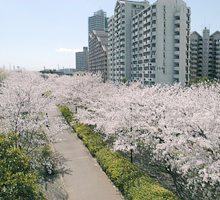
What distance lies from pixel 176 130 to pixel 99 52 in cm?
8918

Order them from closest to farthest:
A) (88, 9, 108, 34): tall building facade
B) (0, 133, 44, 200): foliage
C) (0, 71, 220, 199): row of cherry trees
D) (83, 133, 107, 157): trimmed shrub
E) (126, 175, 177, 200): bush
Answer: (0, 133, 44, 200): foliage, (0, 71, 220, 199): row of cherry trees, (126, 175, 177, 200): bush, (83, 133, 107, 157): trimmed shrub, (88, 9, 108, 34): tall building facade

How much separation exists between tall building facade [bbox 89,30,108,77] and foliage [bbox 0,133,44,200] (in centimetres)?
8044

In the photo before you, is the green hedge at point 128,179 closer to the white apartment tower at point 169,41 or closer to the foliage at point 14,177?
the foliage at point 14,177

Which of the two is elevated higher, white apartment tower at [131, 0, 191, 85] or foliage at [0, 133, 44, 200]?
white apartment tower at [131, 0, 191, 85]

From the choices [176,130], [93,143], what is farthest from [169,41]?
[176,130]

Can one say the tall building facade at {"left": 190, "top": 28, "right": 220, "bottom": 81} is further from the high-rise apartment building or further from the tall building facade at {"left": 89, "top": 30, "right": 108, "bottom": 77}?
the tall building facade at {"left": 89, "top": 30, "right": 108, "bottom": 77}

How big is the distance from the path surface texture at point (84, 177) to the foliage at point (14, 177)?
14.4 ft

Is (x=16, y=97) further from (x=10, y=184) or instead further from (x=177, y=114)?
(x=177, y=114)

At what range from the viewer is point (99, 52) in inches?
3634

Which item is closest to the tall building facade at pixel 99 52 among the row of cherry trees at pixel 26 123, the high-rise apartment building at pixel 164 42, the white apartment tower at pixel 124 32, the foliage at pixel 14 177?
the white apartment tower at pixel 124 32

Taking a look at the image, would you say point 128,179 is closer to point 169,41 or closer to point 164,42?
point 164,42

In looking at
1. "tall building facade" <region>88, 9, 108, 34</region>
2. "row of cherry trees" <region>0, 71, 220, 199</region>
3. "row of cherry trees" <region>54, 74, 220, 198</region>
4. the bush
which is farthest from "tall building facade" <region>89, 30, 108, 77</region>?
"tall building facade" <region>88, 9, 108, 34</region>

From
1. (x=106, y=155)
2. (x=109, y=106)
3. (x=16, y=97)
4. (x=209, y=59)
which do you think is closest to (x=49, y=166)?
(x=106, y=155)

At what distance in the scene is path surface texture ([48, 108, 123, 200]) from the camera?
9.09 meters
